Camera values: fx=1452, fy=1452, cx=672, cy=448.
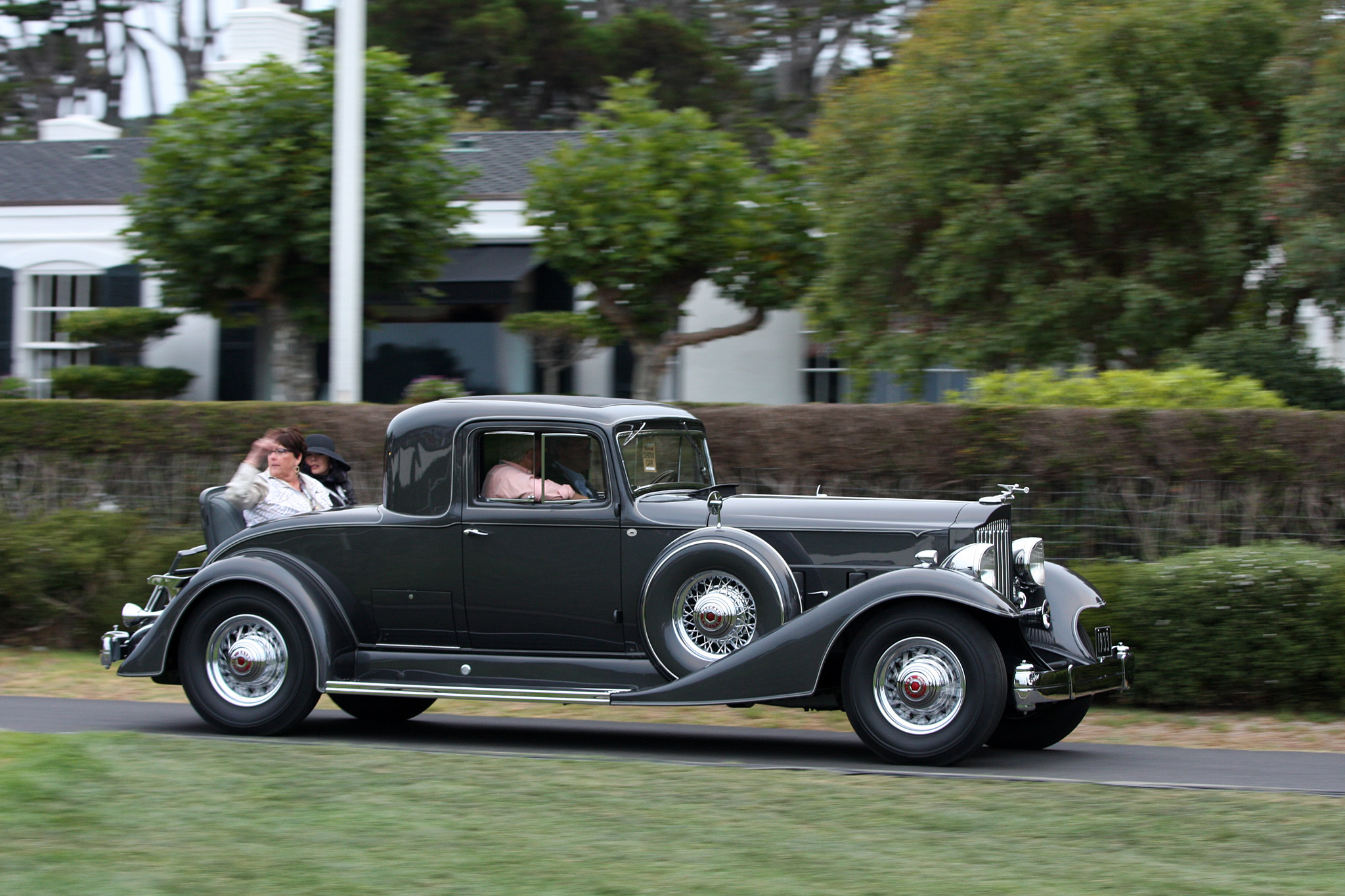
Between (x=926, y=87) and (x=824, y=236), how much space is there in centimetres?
215

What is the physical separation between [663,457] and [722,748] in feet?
5.20

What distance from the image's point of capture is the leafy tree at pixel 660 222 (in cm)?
1633

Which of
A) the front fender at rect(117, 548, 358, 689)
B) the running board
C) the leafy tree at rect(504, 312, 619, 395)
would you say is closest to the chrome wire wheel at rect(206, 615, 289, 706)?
the front fender at rect(117, 548, 358, 689)

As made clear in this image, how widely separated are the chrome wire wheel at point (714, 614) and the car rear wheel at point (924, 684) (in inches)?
22.7

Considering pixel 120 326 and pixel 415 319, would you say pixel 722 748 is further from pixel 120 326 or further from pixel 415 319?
pixel 120 326

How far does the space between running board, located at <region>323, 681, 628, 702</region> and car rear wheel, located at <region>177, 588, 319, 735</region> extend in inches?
8.9

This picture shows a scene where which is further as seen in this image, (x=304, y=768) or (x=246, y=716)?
(x=246, y=716)

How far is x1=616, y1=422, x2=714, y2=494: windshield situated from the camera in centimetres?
757

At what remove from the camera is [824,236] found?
1634 cm

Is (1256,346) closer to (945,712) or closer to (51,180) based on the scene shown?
(945,712)

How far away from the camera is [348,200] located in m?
13.2

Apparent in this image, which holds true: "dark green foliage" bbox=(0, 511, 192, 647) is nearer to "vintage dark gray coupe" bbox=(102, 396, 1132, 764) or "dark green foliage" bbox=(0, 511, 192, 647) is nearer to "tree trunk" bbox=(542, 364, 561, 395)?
"vintage dark gray coupe" bbox=(102, 396, 1132, 764)

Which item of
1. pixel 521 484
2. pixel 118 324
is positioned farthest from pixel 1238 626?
pixel 118 324

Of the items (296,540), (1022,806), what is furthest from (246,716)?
(1022,806)
